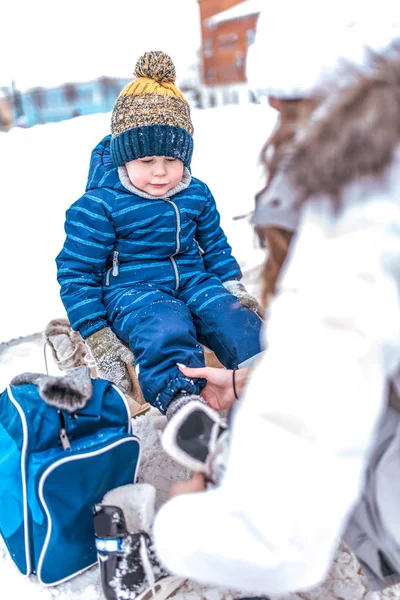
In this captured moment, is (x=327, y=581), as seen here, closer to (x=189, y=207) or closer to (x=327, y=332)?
(x=327, y=332)

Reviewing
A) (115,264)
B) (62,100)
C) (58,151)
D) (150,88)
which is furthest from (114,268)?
(62,100)

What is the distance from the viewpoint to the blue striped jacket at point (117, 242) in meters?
1.54

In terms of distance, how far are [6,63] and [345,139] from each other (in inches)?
96.6

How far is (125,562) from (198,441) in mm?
416

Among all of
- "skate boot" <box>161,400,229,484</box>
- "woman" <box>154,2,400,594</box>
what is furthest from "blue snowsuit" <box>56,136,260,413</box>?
"woman" <box>154,2,400,594</box>

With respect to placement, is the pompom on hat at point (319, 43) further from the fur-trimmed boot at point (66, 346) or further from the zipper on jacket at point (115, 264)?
the fur-trimmed boot at point (66, 346)

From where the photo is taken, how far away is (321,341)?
1.92 ft

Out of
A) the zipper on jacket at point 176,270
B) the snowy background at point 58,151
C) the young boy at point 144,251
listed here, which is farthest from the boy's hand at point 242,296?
the snowy background at point 58,151

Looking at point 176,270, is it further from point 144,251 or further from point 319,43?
point 319,43

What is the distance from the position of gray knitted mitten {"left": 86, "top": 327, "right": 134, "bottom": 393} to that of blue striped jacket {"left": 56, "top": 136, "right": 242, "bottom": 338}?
0.04 meters

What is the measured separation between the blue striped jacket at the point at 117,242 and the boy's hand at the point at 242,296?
0.11 metres

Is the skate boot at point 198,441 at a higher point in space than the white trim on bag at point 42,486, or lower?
higher

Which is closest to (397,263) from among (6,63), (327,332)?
(327,332)

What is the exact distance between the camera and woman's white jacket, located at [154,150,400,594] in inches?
22.2
